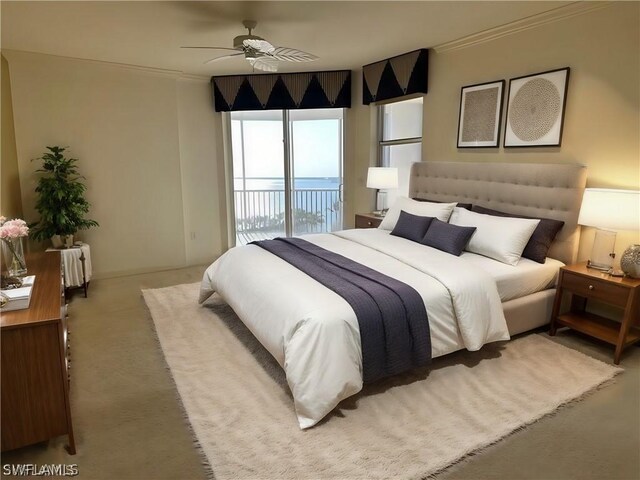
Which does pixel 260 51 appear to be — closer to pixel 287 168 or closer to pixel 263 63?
pixel 263 63

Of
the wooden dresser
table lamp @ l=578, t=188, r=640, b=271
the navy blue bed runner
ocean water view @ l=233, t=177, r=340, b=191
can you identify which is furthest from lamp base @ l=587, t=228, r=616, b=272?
ocean water view @ l=233, t=177, r=340, b=191

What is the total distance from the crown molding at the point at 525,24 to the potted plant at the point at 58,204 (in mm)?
4097

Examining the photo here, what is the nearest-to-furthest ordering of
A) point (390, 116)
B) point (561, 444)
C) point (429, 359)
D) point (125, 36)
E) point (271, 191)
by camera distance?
point (561, 444), point (429, 359), point (125, 36), point (390, 116), point (271, 191)

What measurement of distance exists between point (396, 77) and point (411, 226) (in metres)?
2.00

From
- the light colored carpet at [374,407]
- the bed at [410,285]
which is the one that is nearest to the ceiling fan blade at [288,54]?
the bed at [410,285]

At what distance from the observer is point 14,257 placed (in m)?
2.49

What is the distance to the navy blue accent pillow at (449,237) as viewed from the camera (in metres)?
3.47

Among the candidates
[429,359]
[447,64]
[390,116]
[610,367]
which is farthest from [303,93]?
[610,367]

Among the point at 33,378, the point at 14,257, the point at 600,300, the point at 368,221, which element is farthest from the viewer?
the point at 368,221

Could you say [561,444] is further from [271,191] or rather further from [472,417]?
[271,191]

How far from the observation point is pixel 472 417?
233cm

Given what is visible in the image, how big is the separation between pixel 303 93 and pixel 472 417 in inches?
178

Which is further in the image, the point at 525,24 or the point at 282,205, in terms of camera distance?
the point at 282,205

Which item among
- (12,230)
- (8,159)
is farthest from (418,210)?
(8,159)
